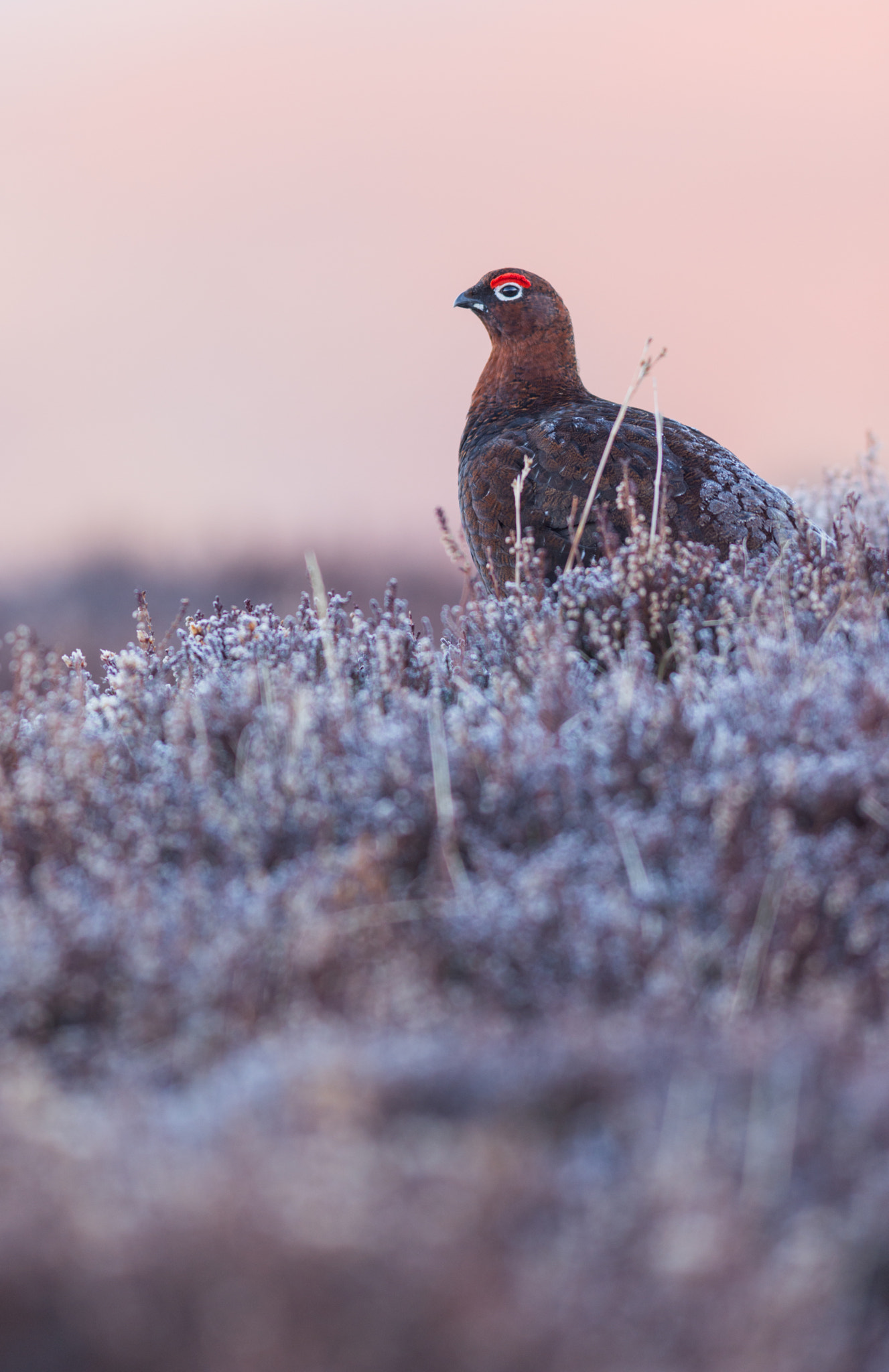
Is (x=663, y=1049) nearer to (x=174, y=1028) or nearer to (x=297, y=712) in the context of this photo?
(x=174, y=1028)

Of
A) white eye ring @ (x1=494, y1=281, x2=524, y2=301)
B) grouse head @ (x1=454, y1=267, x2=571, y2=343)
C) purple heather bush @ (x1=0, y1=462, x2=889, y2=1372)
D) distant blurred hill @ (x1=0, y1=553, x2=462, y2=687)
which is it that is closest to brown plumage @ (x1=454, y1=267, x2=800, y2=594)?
grouse head @ (x1=454, y1=267, x2=571, y2=343)

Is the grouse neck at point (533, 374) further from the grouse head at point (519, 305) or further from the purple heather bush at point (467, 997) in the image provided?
the purple heather bush at point (467, 997)

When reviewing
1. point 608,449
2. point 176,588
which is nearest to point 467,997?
point 608,449

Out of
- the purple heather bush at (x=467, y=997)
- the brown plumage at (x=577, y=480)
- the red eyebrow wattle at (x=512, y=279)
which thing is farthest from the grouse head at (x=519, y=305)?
the purple heather bush at (x=467, y=997)

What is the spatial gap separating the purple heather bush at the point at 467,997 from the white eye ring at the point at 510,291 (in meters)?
2.04

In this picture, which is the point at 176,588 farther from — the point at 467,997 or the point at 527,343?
the point at 467,997

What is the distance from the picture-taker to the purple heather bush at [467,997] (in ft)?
4.30

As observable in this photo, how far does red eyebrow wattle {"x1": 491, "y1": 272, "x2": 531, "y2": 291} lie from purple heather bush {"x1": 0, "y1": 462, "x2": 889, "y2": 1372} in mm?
2076

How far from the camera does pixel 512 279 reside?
223 inches

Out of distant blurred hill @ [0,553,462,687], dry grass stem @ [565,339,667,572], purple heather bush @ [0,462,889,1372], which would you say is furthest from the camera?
distant blurred hill @ [0,553,462,687]

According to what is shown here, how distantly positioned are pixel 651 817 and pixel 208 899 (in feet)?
3.31

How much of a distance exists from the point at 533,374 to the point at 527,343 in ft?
0.55

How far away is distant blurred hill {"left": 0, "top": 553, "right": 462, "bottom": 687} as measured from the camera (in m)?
16.0

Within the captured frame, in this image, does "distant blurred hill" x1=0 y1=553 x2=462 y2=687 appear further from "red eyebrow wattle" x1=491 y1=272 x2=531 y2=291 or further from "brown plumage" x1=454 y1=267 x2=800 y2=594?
"brown plumage" x1=454 y1=267 x2=800 y2=594
